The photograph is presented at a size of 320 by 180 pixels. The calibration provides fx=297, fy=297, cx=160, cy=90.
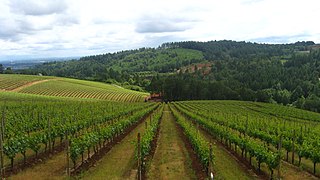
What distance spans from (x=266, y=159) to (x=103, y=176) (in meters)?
10.7

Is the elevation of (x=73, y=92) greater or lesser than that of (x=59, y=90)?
lesser

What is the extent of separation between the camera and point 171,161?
2352 cm

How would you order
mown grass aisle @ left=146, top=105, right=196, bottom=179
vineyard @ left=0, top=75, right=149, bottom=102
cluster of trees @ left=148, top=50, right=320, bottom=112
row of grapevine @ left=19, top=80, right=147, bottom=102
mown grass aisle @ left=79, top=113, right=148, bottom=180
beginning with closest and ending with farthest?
mown grass aisle @ left=79, top=113, right=148, bottom=180 < mown grass aisle @ left=146, top=105, right=196, bottom=179 < vineyard @ left=0, top=75, right=149, bottom=102 < row of grapevine @ left=19, top=80, right=147, bottom=102 < cluster of trees @ left=148, top=50, right=320, bottom=112

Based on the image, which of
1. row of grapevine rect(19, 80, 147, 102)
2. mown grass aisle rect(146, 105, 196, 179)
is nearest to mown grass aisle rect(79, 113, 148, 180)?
mown grass aisle rect(146, 105, 196, 179)

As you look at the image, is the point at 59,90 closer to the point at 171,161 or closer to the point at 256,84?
the point at 171,161

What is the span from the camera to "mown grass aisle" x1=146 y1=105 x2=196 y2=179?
66.4 feet

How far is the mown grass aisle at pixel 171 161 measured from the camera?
20.2 meters

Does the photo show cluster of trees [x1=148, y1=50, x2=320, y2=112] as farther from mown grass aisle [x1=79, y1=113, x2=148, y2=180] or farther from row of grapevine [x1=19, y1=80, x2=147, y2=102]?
mown grass aisle [x1=79, y1=113, x2=148, y2=180]

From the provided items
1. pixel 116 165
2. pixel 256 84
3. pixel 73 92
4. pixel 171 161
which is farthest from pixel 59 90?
pixel 256 84

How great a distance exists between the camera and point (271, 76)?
6216 inches

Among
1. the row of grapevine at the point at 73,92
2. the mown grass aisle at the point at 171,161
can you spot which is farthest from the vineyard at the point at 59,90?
the mown grass aisle at the point at 171,161

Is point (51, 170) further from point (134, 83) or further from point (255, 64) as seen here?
point (255, 64)

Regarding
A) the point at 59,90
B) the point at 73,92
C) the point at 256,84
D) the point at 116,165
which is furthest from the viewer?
the point at 256,84

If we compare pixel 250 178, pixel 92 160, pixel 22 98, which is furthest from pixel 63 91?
pixel 250 178
